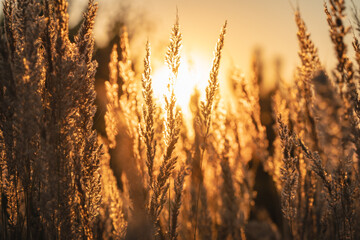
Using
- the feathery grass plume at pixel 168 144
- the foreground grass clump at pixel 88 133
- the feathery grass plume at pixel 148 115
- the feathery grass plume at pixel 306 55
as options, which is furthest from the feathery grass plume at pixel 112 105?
the feathery grass plume at pixel 306 55

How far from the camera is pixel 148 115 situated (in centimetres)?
183

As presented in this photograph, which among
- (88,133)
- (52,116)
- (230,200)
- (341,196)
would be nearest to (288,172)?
(341,196)

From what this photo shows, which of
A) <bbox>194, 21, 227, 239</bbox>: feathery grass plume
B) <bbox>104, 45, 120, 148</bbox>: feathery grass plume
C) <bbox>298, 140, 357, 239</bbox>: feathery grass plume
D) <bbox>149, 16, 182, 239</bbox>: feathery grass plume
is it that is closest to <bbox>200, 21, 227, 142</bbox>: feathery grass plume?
<bbox>194, 21, 227, 239</bbox>: feathery grass plume

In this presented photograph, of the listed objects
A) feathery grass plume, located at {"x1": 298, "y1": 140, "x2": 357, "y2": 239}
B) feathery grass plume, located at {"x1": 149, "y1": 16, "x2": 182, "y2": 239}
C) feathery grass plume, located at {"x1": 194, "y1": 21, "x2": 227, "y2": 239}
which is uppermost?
feathery grass plume, located at {"x1": 194, "y1": 21, "x2": 227, "y2": 239}

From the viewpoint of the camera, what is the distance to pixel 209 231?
288cm

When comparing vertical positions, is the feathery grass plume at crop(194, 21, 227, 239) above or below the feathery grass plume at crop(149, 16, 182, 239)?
above

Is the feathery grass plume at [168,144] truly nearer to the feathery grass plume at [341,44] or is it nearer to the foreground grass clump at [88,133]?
the foreground grass clump at [88,133]

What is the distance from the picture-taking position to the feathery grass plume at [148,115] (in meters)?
1.83

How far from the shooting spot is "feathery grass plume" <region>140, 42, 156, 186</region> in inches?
71.9

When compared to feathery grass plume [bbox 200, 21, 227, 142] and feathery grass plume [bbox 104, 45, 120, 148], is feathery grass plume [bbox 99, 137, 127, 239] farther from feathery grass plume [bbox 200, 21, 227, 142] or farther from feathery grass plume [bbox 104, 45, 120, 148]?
feathery grass plume [bbox 200, 21, 227, 142]

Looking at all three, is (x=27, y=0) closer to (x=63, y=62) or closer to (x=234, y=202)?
(x=63, y=62)

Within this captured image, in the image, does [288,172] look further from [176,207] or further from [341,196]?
[176,207]

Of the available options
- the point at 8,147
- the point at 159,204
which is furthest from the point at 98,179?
the point at 8,147

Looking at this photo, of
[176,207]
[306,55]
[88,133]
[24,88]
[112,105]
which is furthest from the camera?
[112,105]
